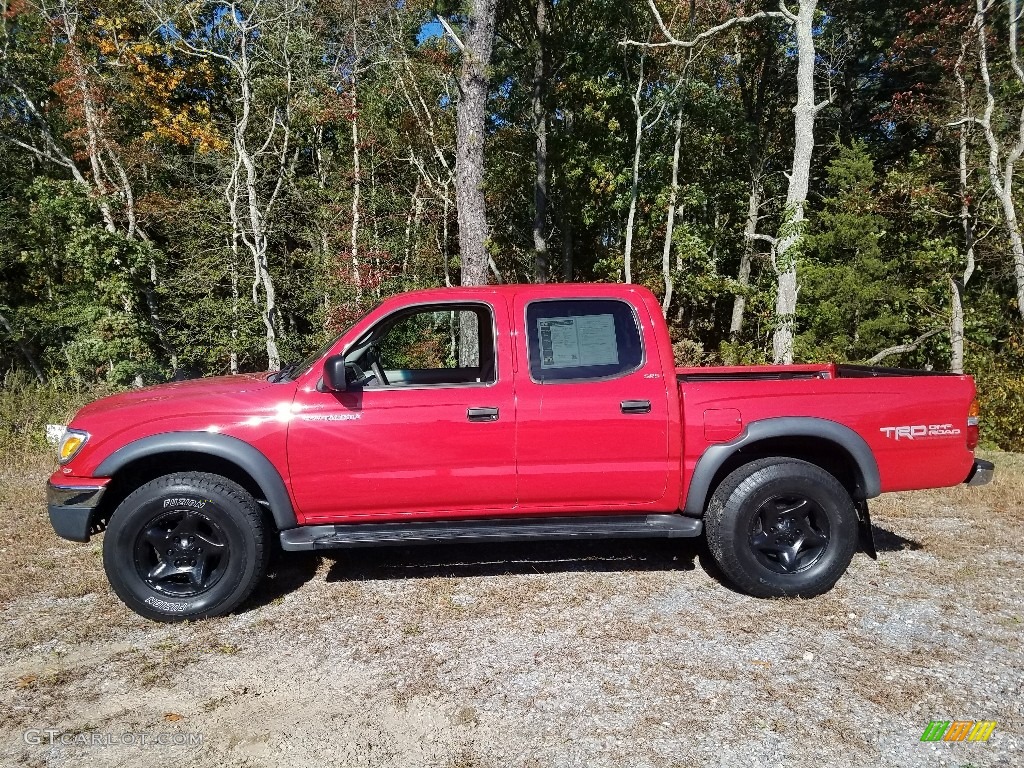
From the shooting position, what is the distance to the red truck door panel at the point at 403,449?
3725mm

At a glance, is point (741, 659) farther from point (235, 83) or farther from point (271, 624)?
point (235, 83)

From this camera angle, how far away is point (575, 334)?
4039mm

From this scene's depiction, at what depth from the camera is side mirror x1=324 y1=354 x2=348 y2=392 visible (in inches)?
142

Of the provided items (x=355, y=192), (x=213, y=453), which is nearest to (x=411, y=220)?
(x=355, y=192)

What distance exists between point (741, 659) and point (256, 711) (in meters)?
2.33

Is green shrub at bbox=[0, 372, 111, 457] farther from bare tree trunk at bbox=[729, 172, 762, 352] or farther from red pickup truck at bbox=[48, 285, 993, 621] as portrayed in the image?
bare tree trunk at bbox=[729, 172, 762, 352]

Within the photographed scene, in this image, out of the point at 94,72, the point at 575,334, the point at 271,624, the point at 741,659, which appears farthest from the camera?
the point at 94,72

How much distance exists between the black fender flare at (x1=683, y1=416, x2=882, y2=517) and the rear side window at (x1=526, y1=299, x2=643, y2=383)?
72 cm

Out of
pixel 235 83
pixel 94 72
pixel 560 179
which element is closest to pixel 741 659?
pixel 560 179

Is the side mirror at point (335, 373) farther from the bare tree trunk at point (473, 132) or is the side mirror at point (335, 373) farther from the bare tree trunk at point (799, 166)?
the bare tree trunk at point (799, 166)

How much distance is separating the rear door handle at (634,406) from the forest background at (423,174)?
862 cm

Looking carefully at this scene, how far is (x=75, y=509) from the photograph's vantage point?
142 inches

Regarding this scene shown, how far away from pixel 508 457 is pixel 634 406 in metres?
0.81

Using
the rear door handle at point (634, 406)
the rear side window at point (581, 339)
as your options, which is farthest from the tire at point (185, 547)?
the rear door handle at point (634, 406)
